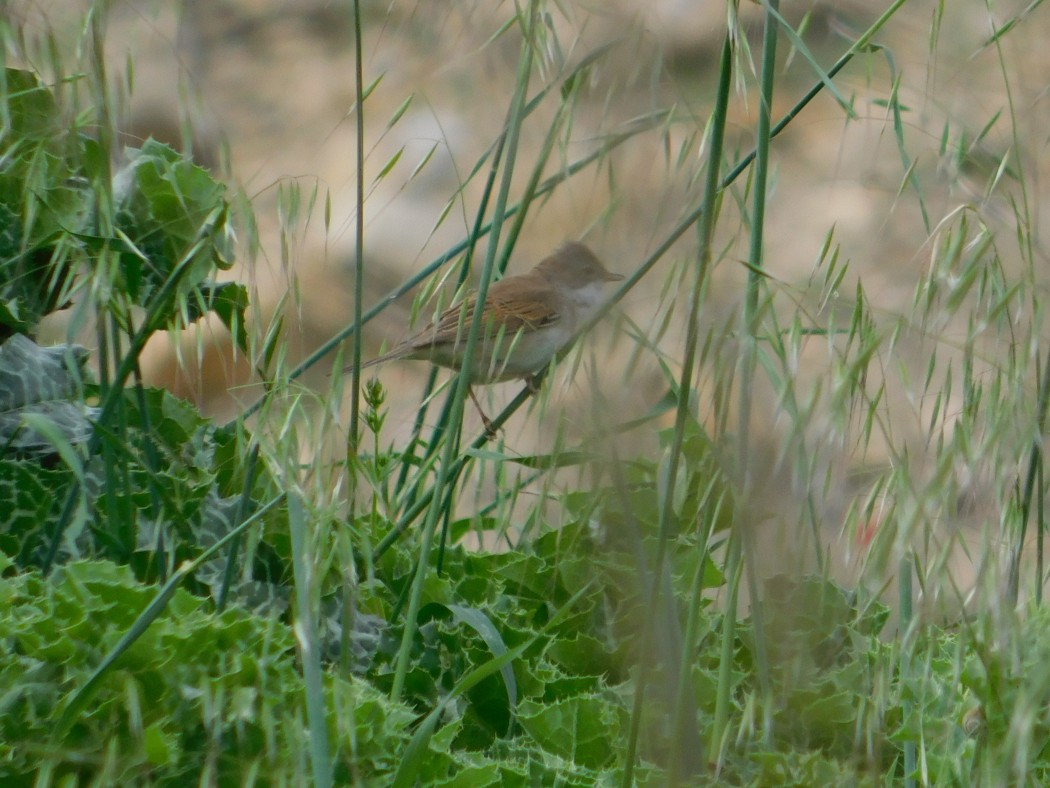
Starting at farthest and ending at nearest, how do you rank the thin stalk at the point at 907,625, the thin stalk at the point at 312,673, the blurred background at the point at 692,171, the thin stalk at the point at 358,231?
the thin stalk at the point at 358,231 → the thin stalk at the point at 907,625 → the blurred background at the point at 692,171 → the thin stalk at the point at 312,673

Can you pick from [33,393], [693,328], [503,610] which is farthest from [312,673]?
[33,393]

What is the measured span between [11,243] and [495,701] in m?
1.13

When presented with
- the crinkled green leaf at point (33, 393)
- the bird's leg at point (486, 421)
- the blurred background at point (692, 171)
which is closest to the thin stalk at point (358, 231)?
the blurred background at point (692, 171)

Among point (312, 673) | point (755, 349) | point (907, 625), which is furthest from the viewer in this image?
point (907, 625)

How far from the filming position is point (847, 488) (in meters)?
1.34

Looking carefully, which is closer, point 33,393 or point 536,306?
point 33,393

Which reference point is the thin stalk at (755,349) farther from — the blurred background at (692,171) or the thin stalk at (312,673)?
the thin stalk at (312,673)

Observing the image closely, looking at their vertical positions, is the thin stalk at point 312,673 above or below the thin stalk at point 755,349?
below

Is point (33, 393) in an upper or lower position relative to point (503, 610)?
upper

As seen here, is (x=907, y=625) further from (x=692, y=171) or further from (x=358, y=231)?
(x=358, y=231)

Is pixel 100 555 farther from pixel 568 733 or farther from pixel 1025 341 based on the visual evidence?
pixel 1025 341

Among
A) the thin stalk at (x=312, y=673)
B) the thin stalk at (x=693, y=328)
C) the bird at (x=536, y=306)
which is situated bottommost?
the thin stalk at (x=312, y=673)

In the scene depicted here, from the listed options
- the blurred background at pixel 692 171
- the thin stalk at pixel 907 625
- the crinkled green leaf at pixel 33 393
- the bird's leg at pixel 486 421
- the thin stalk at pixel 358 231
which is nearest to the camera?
the blurred background at pixel 692 171

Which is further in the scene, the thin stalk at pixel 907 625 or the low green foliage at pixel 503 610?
the thin stalk at pixel 907 625
